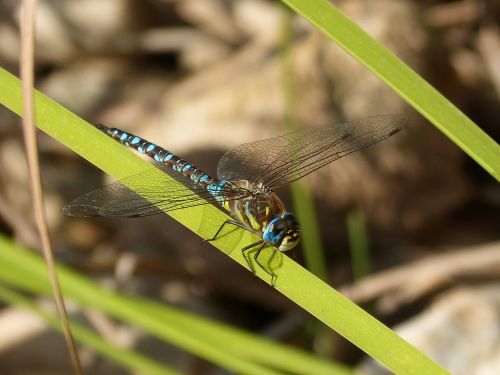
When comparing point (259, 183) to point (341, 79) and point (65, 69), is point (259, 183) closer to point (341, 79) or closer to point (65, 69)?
point (341, 79)

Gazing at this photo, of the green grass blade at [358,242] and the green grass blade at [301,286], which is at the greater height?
the green grass blade at [358,242]

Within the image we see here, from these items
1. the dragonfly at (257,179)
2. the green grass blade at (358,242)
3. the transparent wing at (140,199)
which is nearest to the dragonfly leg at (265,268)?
the dragonfly at (257,179)

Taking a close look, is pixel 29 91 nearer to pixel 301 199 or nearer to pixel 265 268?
pixel 265 268

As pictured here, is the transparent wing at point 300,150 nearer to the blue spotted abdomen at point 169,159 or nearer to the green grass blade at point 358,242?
the blue spotted abdomen at point 169,159

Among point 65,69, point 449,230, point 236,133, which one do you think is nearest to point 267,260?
point 236,133

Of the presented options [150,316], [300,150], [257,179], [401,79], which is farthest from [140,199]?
[401,79]

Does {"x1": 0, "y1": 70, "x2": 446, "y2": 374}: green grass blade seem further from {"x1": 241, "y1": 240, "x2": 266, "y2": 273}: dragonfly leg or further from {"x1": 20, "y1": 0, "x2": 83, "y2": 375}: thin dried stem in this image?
{"x1": 241, "y1": 240, "x2": 266, "y2": 273}: dragonfly leg

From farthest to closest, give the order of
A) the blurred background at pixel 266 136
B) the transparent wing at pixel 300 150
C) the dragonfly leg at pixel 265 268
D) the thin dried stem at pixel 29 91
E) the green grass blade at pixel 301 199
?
the blurred background at pixel 266 136 → the green grass blade at pixel 301 199 → the transparent wing at pixel 300 150 → the dragonfly leg at pixel 265 268 → the thin dried stem at pixel 29 91
